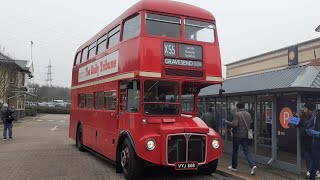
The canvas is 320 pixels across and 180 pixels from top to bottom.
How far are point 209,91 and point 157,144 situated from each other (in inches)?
276

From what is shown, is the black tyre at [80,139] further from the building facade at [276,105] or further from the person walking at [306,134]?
the person walking at [306,134]

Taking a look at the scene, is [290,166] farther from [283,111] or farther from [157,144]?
[157,144]

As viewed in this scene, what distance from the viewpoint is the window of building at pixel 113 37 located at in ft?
35.1

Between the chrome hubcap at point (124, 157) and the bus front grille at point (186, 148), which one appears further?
the chrome hubcap at point (124, 157)

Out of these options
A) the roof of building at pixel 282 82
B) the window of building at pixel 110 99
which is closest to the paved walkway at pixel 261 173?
the roof of building at pixel 282 82

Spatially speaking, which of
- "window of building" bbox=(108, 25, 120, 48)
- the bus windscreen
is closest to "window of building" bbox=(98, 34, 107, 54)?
"window of building" bbox=(108, 25, 120, 48)

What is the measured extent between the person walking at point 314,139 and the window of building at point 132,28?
174 inches

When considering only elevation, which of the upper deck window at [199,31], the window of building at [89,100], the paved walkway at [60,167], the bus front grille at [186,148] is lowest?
the paved walkway at [60,167]

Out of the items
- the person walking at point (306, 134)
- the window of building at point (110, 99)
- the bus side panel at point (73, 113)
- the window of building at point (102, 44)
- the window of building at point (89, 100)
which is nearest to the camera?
the person walking at point (306, 134)

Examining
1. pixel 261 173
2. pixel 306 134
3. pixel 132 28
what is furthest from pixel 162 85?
pixel 306 134

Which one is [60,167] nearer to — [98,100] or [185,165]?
[98,100]

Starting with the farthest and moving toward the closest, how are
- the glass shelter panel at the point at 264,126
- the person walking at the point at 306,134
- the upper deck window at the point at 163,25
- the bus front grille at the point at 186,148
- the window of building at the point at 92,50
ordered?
the window of building at the point at 92,50, the glass shelter panel at the point at 264,126, the upper deck window at the point at 163,25, the person walking at the point at 306,134, the bus front grille at the point at 186,148

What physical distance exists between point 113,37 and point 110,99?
1808 millimetres

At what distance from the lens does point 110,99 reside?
1103cm
